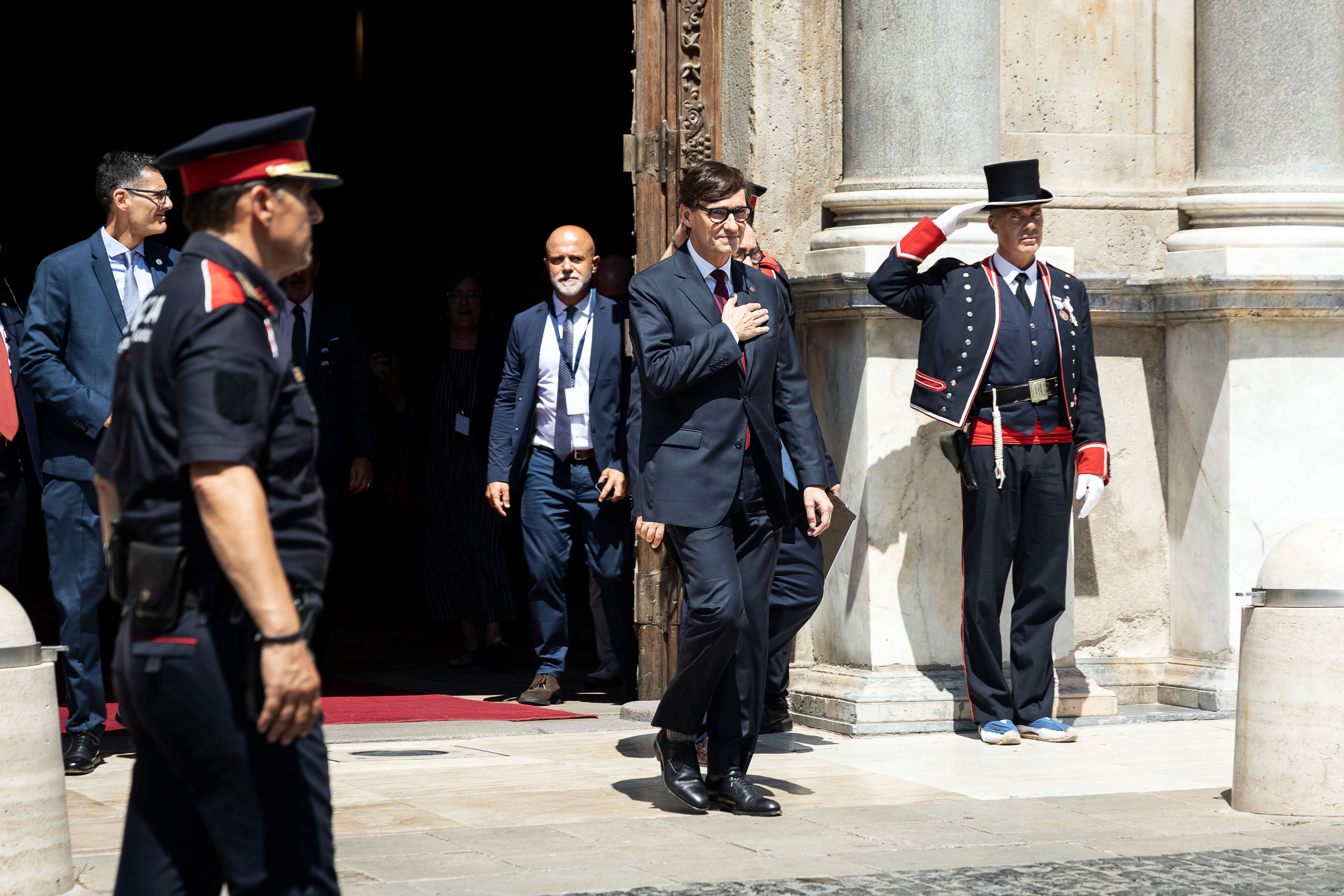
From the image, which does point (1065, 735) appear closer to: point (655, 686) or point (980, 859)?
point (655, 686)

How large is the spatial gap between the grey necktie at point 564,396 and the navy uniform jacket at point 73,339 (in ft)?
7.35

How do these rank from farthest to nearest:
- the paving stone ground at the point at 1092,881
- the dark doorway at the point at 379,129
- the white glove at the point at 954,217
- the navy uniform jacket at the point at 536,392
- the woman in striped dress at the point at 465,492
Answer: the dark doorway at the point at 379,129
the woman in striped dress at the point at 465,492
the navy uniform jacket at the point at 536,392
the white glove at the point at 954,217
the paving stone ground at the point at 1092,881

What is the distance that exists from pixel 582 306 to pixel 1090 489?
2459 mm

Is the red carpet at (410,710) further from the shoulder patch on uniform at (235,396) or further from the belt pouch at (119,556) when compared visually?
the shoulder patch on uniform at (235,396)

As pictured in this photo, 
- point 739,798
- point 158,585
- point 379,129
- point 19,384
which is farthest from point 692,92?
point 379,129

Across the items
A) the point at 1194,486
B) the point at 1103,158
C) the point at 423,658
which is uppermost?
the point at 1103,158

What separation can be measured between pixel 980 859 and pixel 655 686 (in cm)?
296

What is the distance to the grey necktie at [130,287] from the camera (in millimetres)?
6738

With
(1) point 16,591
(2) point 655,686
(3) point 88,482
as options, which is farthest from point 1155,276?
(1) point 16,591

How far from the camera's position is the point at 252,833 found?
10.2 ft

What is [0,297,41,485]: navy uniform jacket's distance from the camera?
6859 millimetres

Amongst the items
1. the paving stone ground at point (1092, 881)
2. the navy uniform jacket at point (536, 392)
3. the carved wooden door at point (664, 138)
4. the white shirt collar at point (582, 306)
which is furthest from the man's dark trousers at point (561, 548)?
the paving stone ground at point (1092, 881)

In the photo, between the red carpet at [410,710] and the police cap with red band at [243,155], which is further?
the red carpet at [410,710]

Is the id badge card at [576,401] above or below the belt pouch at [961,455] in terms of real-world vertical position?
above
